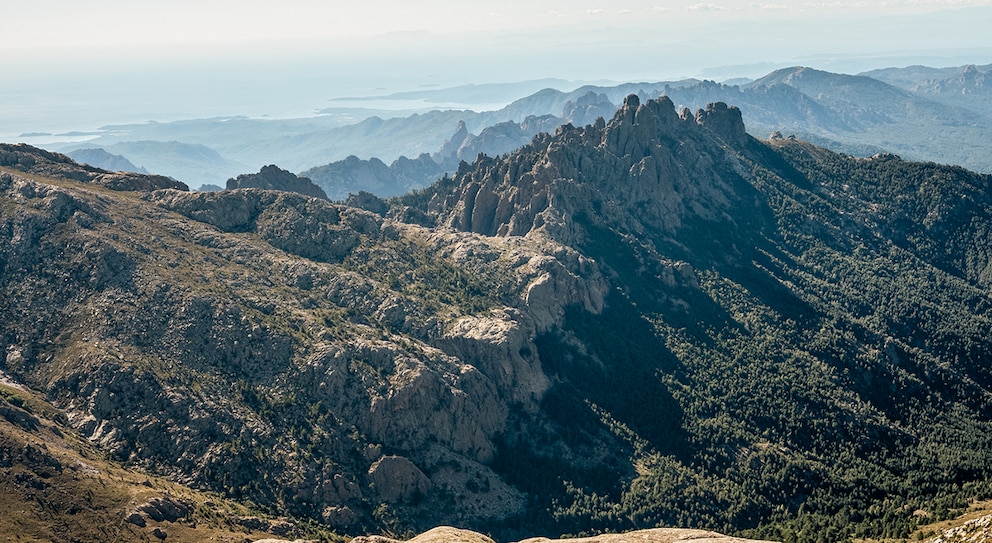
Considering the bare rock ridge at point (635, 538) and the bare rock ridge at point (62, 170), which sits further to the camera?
the bare rock ridge at point (62, 170)

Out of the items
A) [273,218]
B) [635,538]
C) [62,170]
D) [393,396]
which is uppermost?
[62,170]

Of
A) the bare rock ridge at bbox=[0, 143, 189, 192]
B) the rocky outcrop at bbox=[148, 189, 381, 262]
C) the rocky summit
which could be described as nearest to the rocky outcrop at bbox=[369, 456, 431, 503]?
the rocky summit

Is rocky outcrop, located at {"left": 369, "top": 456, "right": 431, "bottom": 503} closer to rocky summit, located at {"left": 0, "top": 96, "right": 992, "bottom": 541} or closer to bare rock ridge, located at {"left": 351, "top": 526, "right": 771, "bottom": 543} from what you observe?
rocky summit, located at {"left": 0, "top": 96, "right": 992, "bottom": 541}

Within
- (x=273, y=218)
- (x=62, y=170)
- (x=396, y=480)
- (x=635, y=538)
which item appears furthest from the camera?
(x=273, y=218)

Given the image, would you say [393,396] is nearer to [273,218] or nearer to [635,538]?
[635,538]

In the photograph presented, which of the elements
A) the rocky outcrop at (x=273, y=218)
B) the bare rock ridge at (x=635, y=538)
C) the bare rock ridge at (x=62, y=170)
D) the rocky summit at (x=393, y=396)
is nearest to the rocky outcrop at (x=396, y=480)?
the rocky summit at (x=393, y=396)

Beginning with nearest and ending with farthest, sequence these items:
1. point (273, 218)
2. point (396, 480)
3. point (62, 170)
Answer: point (396, 480)
point (62, 170)
point (273, 218)

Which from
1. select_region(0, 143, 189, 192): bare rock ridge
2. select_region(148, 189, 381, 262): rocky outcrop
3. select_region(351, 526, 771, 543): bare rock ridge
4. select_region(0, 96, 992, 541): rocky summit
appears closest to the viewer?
select_region(351, 526, 771, 543): bare rock ridge

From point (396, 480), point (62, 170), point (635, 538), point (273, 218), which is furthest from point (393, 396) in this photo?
point (62, 170)

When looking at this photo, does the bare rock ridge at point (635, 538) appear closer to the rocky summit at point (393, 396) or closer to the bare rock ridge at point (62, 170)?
the rocky summit at point (393, 396)

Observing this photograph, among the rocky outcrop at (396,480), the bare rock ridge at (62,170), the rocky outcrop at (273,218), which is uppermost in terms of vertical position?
the bare rock ridge at (62,170)

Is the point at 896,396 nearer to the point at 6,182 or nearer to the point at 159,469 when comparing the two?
the point at 159,469
